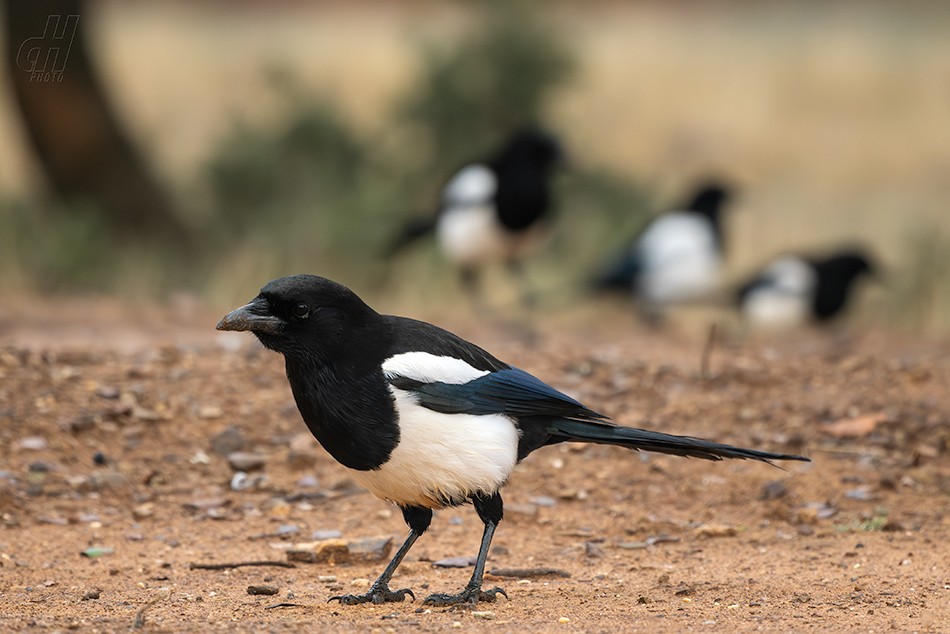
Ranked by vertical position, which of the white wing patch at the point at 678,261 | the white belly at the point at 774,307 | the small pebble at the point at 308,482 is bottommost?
the small pebble at the point at 308,482

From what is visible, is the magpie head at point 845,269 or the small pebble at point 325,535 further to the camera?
the magpie head at point 845,269

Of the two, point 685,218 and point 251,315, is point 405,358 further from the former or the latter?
point 685,218

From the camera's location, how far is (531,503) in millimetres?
4422

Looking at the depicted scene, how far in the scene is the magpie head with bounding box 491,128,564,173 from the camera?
8266mm

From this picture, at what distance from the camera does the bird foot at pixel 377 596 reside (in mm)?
3268

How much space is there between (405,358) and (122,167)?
23.8 ft

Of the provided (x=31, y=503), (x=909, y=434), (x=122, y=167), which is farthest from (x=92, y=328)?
(x=909, y=434)

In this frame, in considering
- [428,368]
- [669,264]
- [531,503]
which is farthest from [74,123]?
[428,368]

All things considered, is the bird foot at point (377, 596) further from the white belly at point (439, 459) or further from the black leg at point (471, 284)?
the black leg at point (471, 284)

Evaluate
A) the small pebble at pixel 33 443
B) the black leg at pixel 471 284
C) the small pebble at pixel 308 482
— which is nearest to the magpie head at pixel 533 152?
the black leg at pixel 471 284

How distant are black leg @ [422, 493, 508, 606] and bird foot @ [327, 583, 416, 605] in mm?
97

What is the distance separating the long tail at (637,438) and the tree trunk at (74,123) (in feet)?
23.4

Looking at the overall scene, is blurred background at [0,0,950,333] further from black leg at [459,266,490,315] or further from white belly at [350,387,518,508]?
white belly at [350,387,518,508]

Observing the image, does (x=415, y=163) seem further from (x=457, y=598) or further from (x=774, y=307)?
(x=457, y=598)
